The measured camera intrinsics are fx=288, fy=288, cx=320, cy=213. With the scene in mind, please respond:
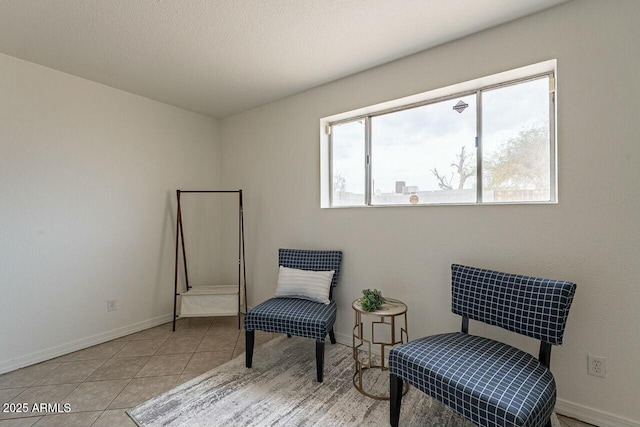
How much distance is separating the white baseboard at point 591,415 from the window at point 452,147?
123 cm

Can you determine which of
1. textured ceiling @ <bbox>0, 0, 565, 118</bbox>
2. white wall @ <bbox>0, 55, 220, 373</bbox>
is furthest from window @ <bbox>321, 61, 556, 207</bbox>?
white wall @ <bbox>0, 55, 220, 373</bbox>

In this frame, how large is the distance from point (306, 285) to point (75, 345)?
2.13 m

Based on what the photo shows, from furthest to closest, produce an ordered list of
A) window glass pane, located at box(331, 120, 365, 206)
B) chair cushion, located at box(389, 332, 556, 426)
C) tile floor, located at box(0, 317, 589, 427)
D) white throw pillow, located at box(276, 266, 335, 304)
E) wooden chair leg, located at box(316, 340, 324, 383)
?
window glass pane, located at box(331, 120, 365, 206)
white throw pillow, located at box(276, 266, 335, 304)
wooden chair leg, located at box(316, 340, 324, 383)
tile floor, located at box(0, 317, 589, 427)
chair cushion, located at box(389, 332, 556, 426)

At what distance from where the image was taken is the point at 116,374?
2170 mm

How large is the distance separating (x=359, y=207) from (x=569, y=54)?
65.7 inches

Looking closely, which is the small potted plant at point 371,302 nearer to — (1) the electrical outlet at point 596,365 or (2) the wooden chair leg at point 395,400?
(2) the wooden chair leg at point 395,400

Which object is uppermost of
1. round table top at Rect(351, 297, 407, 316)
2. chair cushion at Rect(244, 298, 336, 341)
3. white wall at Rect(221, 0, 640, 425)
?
white wall at Rect(221, 0, 640, 425)

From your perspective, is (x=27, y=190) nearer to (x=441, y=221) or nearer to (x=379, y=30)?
(x=379, y=30)

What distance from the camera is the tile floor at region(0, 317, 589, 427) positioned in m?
1.71

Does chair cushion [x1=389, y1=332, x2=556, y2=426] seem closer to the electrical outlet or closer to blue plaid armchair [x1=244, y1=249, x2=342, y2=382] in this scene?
the electrical outlet

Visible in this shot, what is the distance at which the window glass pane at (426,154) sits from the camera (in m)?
2.20

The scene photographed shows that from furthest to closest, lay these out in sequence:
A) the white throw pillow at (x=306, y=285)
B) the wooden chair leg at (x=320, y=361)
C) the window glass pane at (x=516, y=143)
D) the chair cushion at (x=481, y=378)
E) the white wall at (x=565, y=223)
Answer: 1. the white throw pillow at (x=306, y=285)
2. the wooden chair leg at (x=320, y=361)
3. the window glass pane at (x=516, y=143)
4. the white wall at (x=565, y=223)
5. the chair cushion at (x=481, y=378)

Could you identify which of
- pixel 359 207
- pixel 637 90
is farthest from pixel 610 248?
→ pixel 359 207

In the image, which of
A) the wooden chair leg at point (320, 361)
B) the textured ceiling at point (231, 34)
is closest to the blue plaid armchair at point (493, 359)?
the wooden chair leg at point (320, 361)
